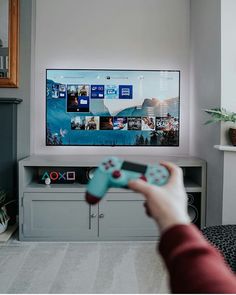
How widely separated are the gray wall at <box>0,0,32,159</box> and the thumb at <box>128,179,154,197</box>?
2.92m

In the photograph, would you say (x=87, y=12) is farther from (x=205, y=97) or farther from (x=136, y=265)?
(x=136, y=265)

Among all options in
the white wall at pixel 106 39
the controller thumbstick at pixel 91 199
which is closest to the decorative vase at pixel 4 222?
the white wall at pixel 106 39

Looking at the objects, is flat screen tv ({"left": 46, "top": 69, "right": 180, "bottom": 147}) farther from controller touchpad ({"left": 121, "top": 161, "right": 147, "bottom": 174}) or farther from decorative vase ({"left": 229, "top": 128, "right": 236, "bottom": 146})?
controller touchpad ({"left": 121, "top": 161, "right": 147, "bottom": 174})

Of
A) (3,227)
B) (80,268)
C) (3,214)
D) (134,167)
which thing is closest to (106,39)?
(3,214)

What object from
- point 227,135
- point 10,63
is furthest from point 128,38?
point 227,135

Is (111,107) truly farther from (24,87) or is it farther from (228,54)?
(228,54)

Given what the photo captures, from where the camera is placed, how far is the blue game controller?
0.49 m

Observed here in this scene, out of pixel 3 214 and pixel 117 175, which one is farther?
pixel 3 214

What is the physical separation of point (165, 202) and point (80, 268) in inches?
80.7

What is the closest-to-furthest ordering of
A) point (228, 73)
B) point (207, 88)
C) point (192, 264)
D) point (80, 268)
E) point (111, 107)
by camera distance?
1. point (192, 264)
2. point (80, 268)
3. point (228, 73)
4. point (207, 88)
5. point (111, 107)

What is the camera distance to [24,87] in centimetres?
320

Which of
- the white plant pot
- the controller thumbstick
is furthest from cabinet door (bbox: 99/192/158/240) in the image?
the controller thumbstick

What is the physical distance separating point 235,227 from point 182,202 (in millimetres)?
1712

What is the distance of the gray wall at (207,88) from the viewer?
2.53 m
